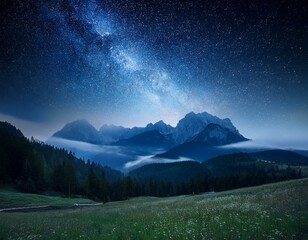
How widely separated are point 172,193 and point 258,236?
136 m

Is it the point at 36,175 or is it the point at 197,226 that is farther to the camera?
the point at 36,175

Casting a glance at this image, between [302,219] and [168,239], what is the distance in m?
7.18

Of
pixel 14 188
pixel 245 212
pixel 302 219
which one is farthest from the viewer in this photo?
A: pixel 14 188

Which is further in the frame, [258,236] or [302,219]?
[302,219]

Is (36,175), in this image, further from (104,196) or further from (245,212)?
(245,212)

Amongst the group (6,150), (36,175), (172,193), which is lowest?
(172,193)

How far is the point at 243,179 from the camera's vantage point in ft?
428

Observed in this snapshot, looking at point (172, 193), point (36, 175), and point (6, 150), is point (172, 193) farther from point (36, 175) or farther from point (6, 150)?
point (6, 150)

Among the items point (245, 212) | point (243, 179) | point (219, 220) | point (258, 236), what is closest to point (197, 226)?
point (219, 220)

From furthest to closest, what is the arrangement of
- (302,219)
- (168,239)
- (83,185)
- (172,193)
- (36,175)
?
1. (172,193)
2. (83,185)
3. (36,175)
4. (302,219)
5. (168,239)

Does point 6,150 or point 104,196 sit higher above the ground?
point 6,150

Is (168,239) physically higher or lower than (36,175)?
lower

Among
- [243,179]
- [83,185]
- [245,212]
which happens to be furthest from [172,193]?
[245,212]

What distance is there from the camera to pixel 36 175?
9531cm
